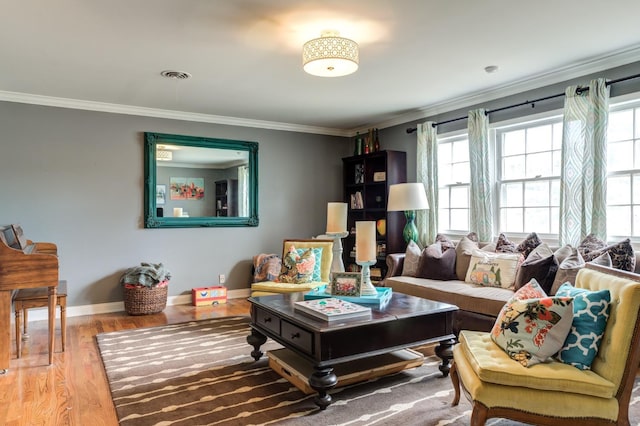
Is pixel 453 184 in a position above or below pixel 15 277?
above

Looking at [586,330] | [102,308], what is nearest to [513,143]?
[586,330]

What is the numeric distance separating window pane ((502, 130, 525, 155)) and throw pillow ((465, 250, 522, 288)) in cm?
120

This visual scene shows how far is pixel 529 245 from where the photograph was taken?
395 cm

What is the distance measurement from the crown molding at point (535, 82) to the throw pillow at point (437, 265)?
171 cm

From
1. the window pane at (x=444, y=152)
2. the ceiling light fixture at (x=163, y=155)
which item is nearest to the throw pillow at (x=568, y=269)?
the window pane at (x=444, y=152)

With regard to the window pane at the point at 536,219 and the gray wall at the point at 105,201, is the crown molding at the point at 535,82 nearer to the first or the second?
the window pane at the point at 536,219

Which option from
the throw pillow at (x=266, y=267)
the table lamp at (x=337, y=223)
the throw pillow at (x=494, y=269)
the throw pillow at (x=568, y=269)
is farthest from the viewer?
the throw pillow at (x=266, y=267)

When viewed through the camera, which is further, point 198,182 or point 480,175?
point 198,182

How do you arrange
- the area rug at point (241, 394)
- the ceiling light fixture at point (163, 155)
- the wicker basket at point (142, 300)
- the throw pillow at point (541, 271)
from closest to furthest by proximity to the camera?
the area rug at point (241, 394) → the throw pillow at point (541, 271) → the wicker basket at point (142, 300) → the ceiling light fixture at point (163, 155)

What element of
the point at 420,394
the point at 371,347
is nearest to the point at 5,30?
the point at 371,347

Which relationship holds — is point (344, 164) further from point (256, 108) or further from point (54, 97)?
point (54, 97)

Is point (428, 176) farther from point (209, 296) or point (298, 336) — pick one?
point (298, 336)

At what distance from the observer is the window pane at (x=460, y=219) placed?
512cm

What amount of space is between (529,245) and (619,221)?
0.72 m
